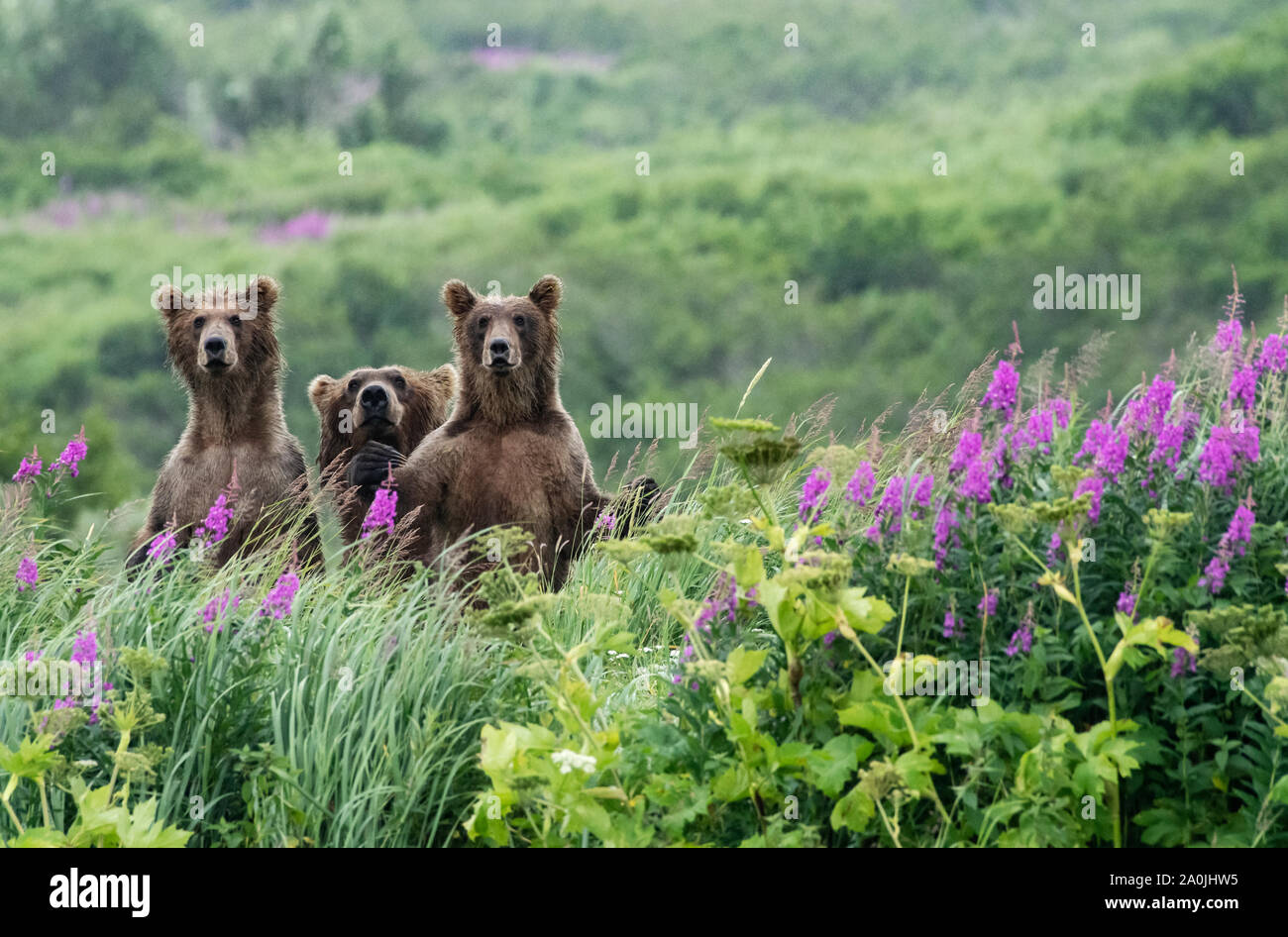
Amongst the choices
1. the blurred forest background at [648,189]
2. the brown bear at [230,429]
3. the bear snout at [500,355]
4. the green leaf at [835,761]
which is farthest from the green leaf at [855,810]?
the blurred forest background at [648,189]

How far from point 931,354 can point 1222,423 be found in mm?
20165

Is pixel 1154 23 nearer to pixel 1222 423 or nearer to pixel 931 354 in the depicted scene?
pixel 931 354

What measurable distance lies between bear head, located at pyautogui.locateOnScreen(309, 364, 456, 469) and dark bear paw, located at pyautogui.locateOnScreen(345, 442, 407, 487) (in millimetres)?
339

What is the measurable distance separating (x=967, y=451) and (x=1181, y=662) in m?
0.78

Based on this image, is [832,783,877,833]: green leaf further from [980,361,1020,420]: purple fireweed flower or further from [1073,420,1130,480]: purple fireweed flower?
[980,361,1020,420]: purple fireweed flower

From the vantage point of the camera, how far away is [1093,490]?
389cm

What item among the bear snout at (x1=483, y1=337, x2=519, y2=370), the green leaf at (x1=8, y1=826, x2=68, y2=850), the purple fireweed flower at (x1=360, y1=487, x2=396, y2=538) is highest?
the bear snout at (x1=483, y1=337, x2=519, y2=370)

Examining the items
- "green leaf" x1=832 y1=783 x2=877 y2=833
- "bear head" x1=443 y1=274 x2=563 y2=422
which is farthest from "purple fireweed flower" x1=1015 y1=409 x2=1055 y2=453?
"bear head" x1=443 y1=274 x2=563 y2=422

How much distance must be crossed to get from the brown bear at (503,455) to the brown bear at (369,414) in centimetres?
24

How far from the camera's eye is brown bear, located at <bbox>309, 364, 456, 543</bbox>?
6.00 m

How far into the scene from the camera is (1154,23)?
36625 millimetres

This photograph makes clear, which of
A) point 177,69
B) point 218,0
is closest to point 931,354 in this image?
point 177,69

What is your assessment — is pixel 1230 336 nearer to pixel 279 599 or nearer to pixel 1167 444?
pixel 1167 444

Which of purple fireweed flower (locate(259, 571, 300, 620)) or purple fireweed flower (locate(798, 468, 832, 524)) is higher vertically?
purple fireweed flower (locate(798, 468, 832, 524))
